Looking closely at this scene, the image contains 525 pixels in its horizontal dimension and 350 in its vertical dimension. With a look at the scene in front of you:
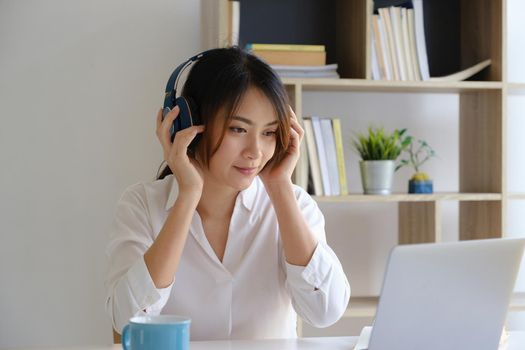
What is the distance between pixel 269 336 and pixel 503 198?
53.2 inches

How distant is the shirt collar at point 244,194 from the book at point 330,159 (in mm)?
867

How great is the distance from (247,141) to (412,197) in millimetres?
1199

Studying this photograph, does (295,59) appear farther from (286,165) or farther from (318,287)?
(318,287)

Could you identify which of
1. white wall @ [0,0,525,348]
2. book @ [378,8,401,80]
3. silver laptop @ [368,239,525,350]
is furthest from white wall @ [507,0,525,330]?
silver laptop @ [368,239,525,350]

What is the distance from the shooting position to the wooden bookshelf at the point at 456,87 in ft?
8.86

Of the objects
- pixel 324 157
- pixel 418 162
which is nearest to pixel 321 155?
pixel 324 157

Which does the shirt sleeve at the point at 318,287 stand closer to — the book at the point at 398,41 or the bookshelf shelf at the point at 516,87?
the book at the point at 398,41

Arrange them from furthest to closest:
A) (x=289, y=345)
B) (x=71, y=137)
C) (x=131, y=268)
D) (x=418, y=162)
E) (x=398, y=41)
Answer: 1. (x=418, y=162)
2. (x=71, y=137)
3. (x=398, y=41)
4. (x=131, y=268)
5. (x=289, y=345)

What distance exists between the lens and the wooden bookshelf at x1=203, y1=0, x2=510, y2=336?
2.70 meters

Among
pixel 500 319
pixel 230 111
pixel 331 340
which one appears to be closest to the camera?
pixel 500 319

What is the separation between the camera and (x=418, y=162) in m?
3.05

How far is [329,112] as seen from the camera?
2.99m

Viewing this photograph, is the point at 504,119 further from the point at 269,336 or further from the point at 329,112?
the point at 269,336

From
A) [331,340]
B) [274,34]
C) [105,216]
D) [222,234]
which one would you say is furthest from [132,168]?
[331,340]
